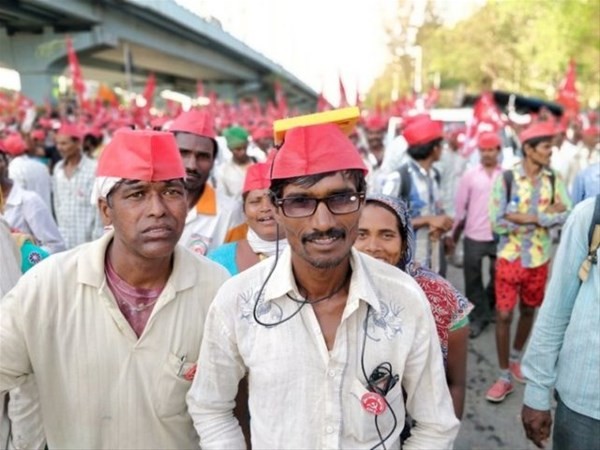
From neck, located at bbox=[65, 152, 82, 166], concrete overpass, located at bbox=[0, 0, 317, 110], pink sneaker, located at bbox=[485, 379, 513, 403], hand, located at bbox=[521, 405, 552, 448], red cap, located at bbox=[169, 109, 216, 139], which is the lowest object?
pink sneaker, located at bbox=[485, 379, 513, 403]

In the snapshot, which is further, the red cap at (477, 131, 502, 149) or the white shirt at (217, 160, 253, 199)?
the white shirt at (217, 160, 253, 199)

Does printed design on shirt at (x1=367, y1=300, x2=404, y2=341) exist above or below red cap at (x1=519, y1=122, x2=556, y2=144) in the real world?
below

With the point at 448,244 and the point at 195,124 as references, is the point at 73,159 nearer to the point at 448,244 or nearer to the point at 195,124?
the point at 195,124

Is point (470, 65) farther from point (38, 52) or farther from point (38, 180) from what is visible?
point (38, 180)

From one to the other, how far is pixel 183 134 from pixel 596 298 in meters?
2.52

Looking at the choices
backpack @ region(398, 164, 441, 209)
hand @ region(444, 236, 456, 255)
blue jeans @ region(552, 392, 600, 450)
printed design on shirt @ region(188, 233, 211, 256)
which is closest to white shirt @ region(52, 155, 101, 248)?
printed design on shirt @ region(188, 233, 211, 256)

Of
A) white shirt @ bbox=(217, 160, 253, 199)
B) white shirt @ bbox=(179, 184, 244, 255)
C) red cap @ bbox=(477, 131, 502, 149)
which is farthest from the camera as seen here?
white shirt @ bbox=(217, 160, 253, 199)

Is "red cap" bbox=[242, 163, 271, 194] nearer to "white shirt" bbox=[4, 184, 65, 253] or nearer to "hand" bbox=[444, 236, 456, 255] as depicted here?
"white shirt" bbox=[4, 184, 65, 253]

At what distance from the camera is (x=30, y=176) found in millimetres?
6125

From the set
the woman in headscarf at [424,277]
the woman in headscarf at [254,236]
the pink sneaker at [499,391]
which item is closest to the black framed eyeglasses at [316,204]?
the woman in headscarf at [424,277]

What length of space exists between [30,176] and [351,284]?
216 inches

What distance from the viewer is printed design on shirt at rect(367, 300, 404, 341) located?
1.59 meters

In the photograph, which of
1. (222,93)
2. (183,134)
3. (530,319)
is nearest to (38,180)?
(183,134)

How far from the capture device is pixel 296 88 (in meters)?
53.0
